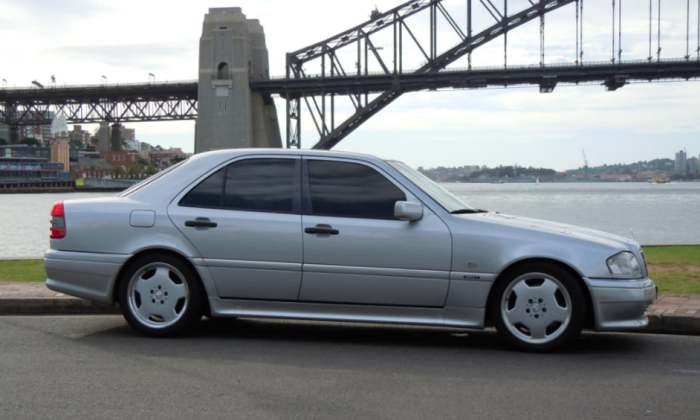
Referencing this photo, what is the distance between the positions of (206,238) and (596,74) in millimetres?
68619

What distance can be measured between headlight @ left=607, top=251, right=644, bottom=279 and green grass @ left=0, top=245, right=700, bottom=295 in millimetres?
3221

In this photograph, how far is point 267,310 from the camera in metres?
6.42

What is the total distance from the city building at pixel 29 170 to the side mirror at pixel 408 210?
141241mm

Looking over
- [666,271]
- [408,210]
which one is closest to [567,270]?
[408,210]

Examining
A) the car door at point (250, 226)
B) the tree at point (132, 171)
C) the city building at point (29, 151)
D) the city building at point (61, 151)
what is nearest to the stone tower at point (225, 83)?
the car door at point (250, 226)

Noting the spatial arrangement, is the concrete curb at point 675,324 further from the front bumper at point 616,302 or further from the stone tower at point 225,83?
the stone tower at point 225,83

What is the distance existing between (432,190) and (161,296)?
2259 mm

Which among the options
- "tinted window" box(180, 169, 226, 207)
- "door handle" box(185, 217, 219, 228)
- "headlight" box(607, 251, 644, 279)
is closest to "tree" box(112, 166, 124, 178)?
"tinted window" box(180, 169, 226, 207)

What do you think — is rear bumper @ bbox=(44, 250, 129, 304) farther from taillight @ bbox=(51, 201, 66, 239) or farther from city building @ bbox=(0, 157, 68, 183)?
city building @ bbox=(0, 157, 68, 183)

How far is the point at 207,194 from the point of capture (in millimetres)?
6645

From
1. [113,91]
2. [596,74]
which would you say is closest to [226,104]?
[113,91]

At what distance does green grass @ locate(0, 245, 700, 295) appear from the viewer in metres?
9.66

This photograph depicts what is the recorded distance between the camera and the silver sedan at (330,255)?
6.05 metres

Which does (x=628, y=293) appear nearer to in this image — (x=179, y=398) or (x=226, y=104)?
(x=179, y=398)
